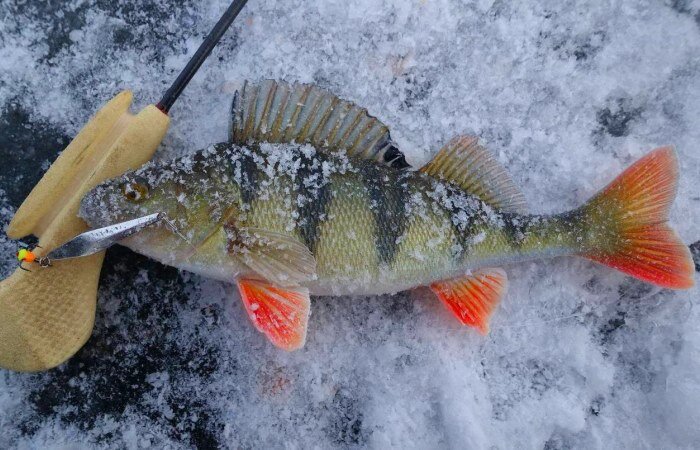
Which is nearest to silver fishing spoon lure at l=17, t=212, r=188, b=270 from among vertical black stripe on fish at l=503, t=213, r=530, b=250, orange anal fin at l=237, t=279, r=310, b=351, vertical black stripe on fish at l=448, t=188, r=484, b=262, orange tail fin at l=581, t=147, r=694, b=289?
orange anal fin at l=237, t=279, r=310, b=351

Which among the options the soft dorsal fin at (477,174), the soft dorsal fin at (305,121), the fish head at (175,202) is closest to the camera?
the fish head at (175,202)

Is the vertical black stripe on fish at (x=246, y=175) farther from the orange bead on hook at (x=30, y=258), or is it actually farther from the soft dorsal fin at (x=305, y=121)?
the orange bead on hook at (x=30, y=258)

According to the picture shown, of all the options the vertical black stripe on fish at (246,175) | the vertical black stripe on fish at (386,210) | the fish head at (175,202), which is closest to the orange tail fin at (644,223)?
the vertical black stripe on fish at (386,210)

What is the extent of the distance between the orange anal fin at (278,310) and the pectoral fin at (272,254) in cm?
7

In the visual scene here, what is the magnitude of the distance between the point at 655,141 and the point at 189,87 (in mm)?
1936

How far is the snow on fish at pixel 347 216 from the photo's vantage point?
172 centimetres

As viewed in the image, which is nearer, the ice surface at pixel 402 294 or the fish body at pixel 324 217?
the fish body at pixel 324 217

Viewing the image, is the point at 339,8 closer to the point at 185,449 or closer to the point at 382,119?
the point at 382,119

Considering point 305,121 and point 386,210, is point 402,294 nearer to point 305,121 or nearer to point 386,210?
point 386,210

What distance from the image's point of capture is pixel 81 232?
5.72ft

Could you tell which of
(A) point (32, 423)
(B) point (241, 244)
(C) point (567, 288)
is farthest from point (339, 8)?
(A) point (32, 423)

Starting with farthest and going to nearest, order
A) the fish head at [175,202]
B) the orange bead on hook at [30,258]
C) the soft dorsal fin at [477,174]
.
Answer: the soft dorsal fin at [477,174] → the fish head at [175,202] → the orange bead on hook at [30,258]

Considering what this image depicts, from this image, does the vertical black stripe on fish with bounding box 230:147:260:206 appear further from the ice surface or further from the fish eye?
the ice surface

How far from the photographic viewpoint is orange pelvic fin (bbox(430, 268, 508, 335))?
6.31 ft
